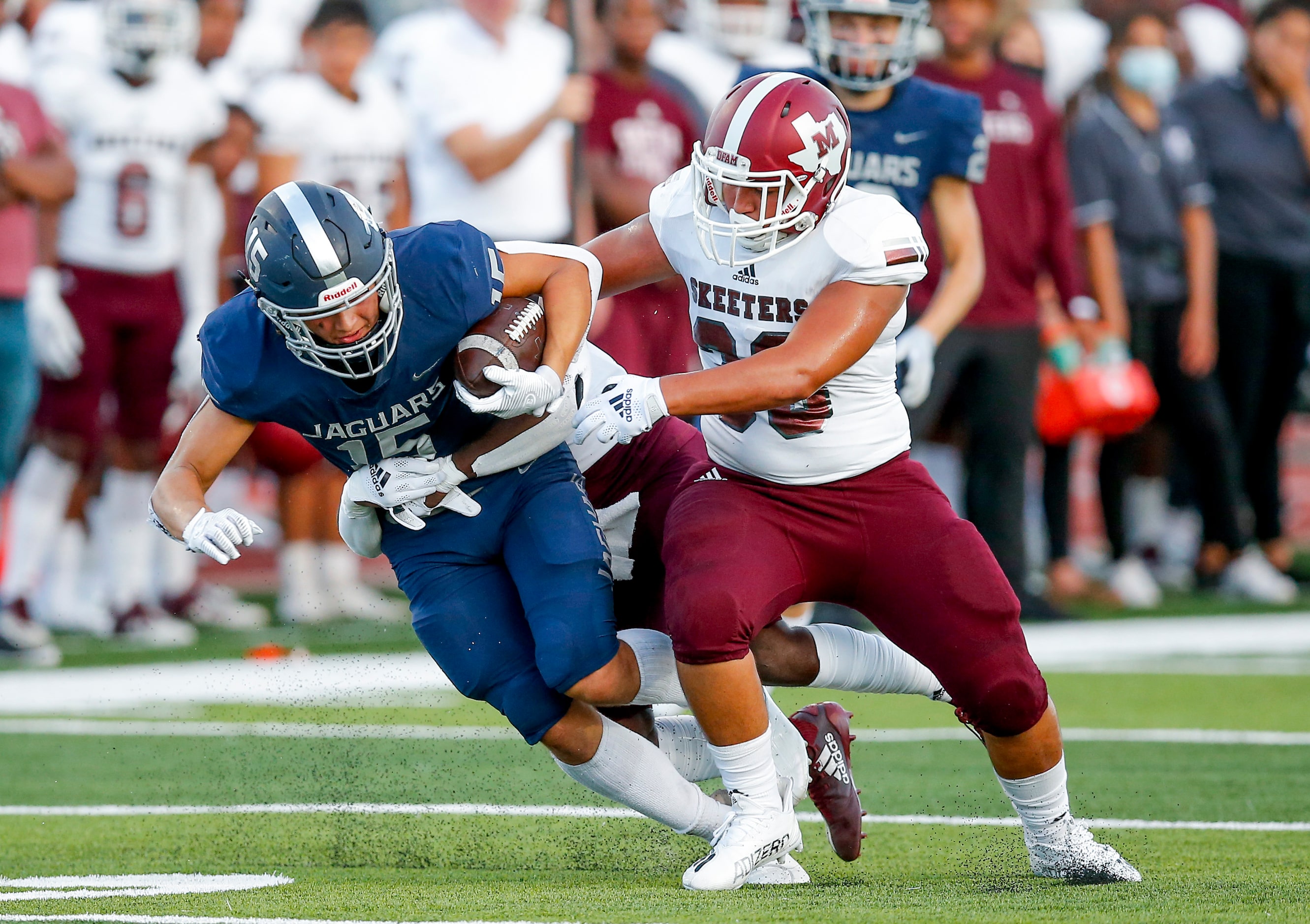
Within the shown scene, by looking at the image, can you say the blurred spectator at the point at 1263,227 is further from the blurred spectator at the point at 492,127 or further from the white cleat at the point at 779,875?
the white cleat at the point at 779,875

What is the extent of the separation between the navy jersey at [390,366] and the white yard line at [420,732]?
71.8 inches

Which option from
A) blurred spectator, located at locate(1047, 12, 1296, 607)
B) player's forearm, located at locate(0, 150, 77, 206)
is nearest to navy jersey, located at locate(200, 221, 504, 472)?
player's forearm, located at locate(0, 150, 77, 206)

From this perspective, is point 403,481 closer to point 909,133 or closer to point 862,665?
point 862,665

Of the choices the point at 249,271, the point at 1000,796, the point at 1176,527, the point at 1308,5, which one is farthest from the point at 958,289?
the point at 1176,527

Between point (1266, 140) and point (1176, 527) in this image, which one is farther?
point (1176, 527)

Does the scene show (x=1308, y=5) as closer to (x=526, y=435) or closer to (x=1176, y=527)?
(x=1176, y=527)

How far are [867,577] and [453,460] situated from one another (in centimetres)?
83

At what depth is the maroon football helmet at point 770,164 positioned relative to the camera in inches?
140

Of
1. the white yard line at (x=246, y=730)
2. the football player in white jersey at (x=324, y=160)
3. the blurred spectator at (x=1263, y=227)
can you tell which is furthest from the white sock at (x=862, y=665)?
the blurred spectator at (x=1263, y=227)

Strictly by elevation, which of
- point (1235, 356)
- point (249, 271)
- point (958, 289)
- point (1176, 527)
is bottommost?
point (1176, 527)

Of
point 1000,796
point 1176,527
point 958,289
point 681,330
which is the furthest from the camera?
point 1176,527

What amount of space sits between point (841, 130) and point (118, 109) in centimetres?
459

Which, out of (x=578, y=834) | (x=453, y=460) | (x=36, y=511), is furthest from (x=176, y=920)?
(x=36, y=511)

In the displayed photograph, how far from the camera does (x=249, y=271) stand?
353 centimetres
